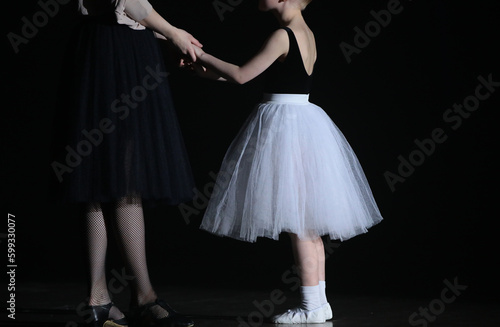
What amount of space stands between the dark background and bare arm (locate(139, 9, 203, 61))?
86cm

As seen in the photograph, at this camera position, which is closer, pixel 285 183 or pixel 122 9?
pixel 122 9

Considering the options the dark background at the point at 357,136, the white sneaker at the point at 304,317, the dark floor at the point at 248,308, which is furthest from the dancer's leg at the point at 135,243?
the dark background at the point at 357,136

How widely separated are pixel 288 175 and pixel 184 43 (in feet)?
1.64

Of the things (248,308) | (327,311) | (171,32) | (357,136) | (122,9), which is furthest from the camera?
Result: (357,136)

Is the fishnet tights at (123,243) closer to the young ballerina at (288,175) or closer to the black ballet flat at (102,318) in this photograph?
the black ballet flat at (102,318)

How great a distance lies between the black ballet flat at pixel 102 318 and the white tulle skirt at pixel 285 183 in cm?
37

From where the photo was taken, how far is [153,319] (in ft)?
7.01

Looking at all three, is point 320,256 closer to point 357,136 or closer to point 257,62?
point 257,62

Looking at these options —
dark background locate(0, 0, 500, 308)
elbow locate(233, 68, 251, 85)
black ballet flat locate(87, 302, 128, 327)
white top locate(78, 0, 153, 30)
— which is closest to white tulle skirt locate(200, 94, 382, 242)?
elbow locate(233, 68, 251, 85)

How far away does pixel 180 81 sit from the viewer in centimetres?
346

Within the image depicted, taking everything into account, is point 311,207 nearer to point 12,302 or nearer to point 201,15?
point 12,302

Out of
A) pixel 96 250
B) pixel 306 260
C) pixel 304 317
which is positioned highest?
pixel 96 250

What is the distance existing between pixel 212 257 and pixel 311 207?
1174mm

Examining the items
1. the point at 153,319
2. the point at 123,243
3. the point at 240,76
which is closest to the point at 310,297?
the point at 153,319
